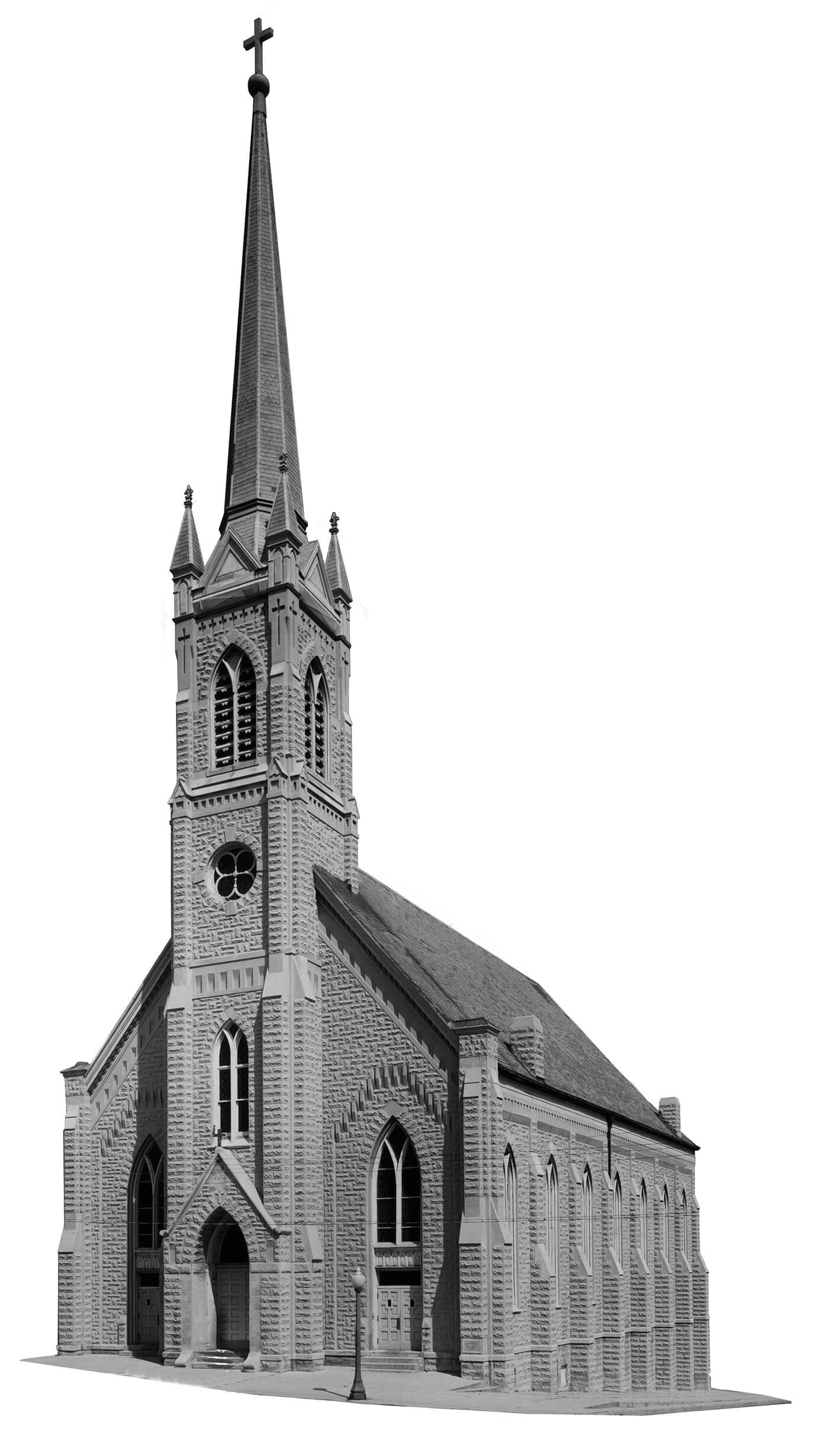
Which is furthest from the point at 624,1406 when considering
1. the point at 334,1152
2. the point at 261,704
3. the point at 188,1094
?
the point at 261,704

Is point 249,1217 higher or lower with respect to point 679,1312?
higher

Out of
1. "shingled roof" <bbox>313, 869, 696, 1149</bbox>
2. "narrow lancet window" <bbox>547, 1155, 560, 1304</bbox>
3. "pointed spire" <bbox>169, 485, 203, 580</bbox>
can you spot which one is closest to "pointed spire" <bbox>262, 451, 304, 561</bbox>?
"pointed spire" <bbox>169, 485, 203, 580</bbox>

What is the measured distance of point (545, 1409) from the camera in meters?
31.8

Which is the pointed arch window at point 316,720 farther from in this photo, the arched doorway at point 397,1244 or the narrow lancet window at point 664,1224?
the narrow lancet window at point 664,1224

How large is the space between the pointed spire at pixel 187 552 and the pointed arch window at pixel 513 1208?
16.9m

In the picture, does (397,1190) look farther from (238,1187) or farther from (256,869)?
(256,869)

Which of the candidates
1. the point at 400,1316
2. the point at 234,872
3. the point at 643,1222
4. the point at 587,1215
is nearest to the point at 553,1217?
the point at 587,1215

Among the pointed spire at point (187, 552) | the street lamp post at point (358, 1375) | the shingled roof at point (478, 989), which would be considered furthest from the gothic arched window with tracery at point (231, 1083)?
the pointed spire at point (187, 552)

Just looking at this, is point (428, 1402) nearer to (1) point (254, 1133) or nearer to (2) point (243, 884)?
(1) point (254, 1133)

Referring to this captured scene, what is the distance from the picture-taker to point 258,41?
47750 mm

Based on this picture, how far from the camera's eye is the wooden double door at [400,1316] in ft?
117

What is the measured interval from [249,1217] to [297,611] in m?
14.7

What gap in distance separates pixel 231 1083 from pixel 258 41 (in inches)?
1212

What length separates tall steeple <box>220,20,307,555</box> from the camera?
4294 cm
